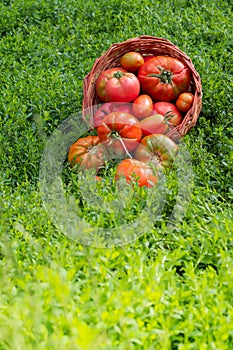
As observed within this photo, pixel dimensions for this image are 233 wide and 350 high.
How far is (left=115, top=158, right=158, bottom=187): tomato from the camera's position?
12.4 feet

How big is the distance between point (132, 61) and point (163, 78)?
0.27m

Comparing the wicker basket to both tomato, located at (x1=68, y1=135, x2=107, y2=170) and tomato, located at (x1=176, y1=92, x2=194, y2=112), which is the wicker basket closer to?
tomato, located at (x1=176, y1=92, x2=194, y2=112)

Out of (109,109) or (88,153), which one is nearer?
(88,153)

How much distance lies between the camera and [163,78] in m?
4.54

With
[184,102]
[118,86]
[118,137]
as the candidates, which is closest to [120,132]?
[118,137]

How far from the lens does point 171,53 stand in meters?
4.72

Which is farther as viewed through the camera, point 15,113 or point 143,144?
point 15,113

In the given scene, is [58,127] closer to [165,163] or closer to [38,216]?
[165,163]

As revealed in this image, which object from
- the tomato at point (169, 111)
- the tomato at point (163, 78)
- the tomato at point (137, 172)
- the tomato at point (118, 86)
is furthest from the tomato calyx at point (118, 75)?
the tomato at point (137, 172)

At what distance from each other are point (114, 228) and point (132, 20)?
11.6ft

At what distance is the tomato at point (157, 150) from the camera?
4078 mm

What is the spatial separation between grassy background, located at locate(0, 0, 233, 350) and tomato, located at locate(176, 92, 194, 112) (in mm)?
211

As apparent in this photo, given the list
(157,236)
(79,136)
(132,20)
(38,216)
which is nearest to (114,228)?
(157,236)

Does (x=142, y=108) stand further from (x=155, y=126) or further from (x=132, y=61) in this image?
(x=132, y=61)
